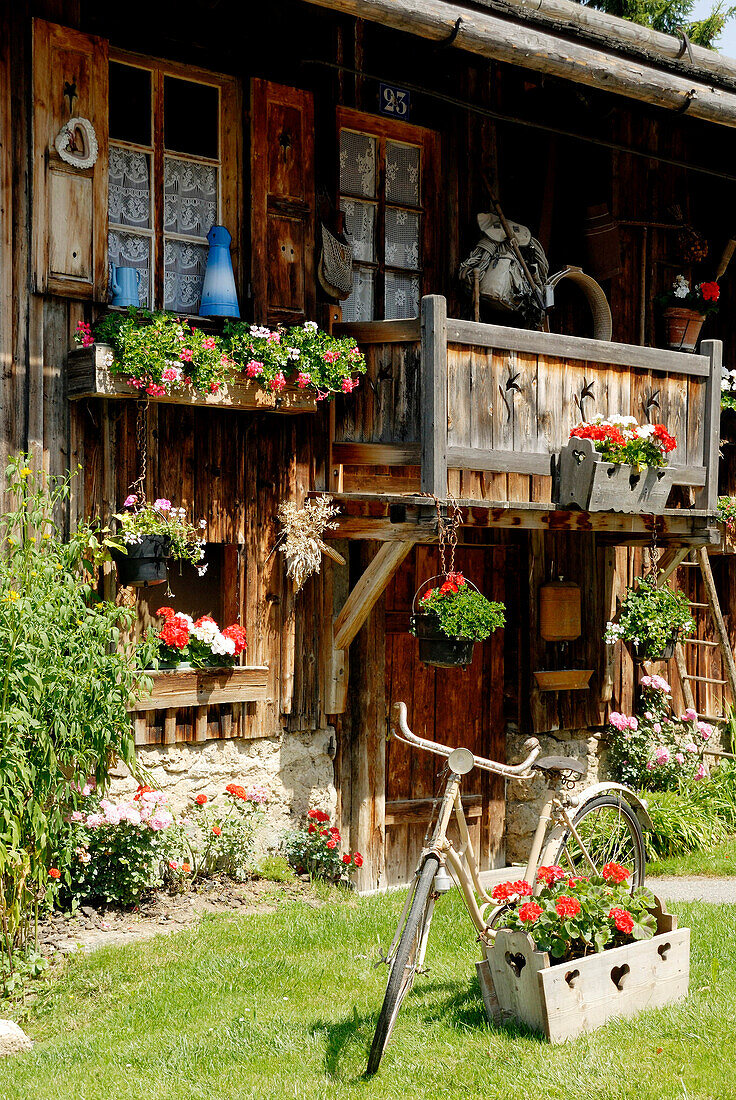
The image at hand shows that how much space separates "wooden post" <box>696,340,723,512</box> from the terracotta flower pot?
4.87 ft

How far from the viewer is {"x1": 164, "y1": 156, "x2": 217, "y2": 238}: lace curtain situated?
7.31 metres

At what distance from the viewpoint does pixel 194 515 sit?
285 inches

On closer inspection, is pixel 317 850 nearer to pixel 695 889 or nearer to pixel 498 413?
pixel 695 889

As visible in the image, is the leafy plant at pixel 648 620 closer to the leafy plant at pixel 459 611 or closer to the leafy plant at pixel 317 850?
the leafy plant at pixel 459 611

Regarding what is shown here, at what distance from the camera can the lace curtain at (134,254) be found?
7109 millimetres

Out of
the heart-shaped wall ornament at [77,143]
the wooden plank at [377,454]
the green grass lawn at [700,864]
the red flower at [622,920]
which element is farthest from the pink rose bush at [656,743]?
the heart-shaped wall ornament at [77,143]

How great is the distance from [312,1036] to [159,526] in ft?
10.1

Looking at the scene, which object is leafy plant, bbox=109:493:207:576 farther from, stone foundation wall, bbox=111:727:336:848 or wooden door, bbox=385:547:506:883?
wooden door, bbox=385:547:506:883

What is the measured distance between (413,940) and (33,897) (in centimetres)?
227

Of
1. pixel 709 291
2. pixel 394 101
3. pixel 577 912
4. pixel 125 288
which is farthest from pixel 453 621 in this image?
pixel 709 291

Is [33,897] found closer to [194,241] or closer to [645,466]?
[194,241]

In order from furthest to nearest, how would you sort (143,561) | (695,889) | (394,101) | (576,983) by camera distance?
(394,101), (695,889), (143,561), (576,983)

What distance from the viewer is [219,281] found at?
7266mm

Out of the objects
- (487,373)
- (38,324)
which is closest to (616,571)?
(487,373)
